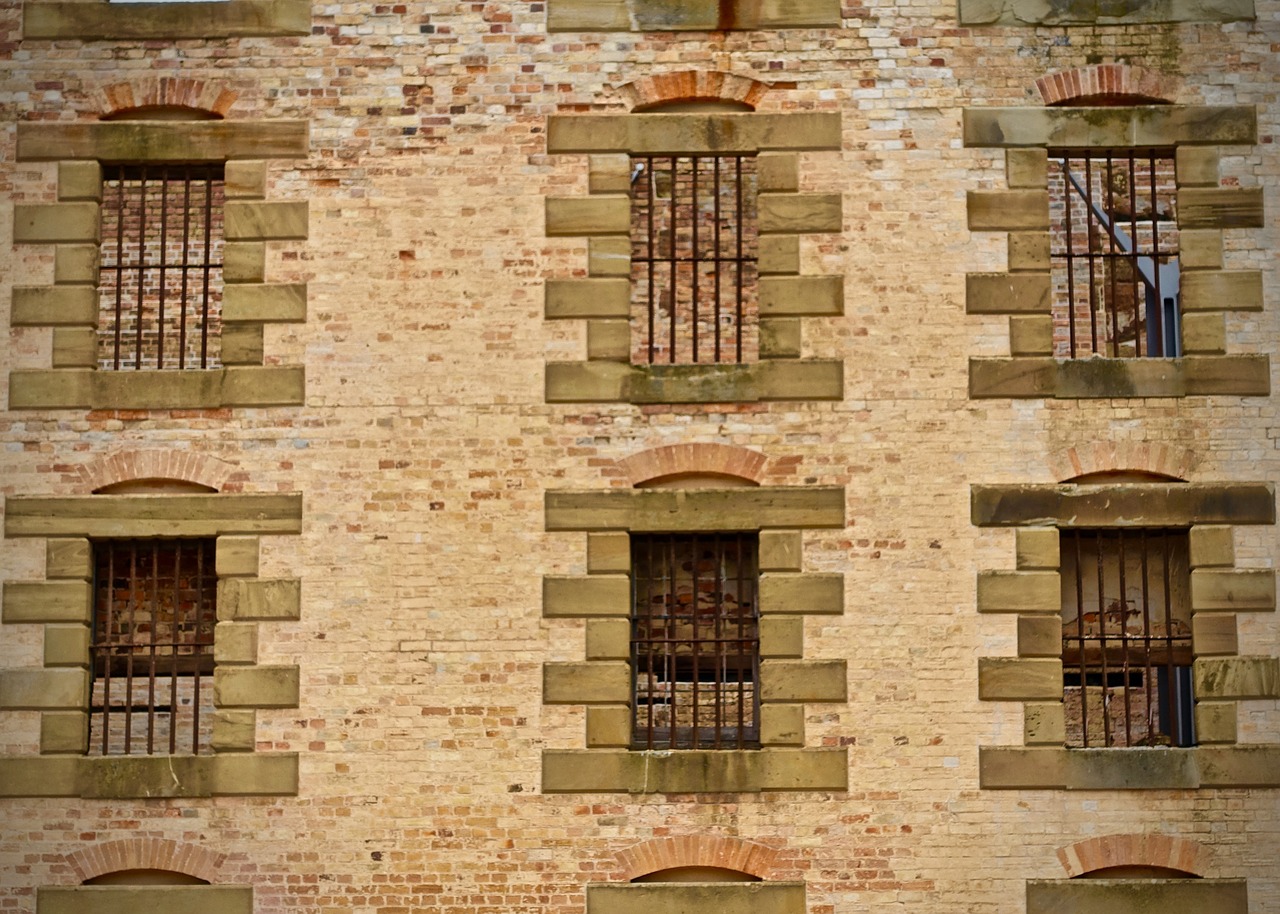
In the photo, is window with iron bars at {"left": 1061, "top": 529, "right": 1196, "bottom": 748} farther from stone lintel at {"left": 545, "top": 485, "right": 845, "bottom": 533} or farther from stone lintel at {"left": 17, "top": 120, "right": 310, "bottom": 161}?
stone lintel at {"left": 17, "top": 120, "right": 310, "bottom": 161}

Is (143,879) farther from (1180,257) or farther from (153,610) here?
(1180,257)

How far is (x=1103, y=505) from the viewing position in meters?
15.5

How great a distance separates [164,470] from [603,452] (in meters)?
3.84

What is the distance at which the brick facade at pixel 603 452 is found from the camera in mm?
15188

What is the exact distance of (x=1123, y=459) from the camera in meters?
15.6

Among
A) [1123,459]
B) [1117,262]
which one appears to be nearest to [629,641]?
[1123,459]

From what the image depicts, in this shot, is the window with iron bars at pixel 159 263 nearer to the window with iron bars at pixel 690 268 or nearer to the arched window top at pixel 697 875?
the window with iron bars at pixel 690 268

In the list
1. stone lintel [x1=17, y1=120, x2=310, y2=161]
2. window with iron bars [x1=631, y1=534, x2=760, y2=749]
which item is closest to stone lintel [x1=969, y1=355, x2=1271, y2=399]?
window with iron bars [x1=631, y1=534, x2=760, y2=749]

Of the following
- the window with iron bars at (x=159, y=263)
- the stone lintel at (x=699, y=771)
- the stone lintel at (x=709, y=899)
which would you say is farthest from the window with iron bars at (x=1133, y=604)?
the window with iron bars at (x=159, y=263)

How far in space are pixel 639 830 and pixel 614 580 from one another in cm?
212

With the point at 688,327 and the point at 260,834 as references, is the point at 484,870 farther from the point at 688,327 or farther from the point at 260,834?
the point at 688,327

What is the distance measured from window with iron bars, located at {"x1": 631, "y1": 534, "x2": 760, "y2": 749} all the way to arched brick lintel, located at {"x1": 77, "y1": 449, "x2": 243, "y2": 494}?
3.64 metres

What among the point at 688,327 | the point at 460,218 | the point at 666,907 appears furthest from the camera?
the point at 688,327

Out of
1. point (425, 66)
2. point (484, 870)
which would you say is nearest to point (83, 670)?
point (484, 870)
